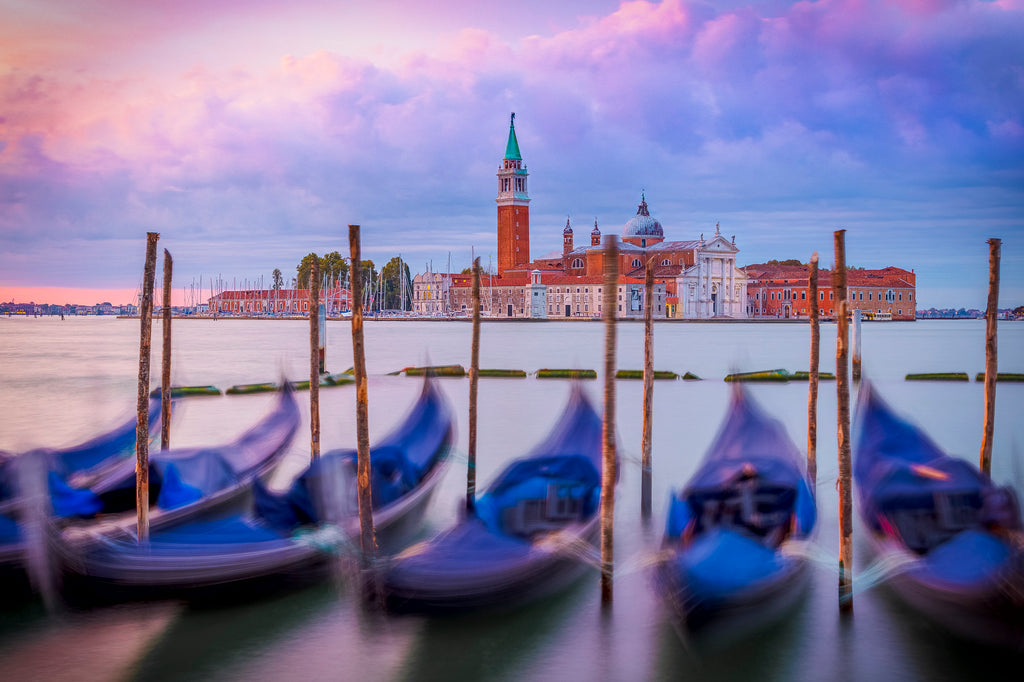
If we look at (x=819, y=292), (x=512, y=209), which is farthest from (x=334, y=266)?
(x=819, y=292)

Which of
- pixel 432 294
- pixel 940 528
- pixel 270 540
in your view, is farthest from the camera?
pixel 432 294

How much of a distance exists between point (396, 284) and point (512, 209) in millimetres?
19148

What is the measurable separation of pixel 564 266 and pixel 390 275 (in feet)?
58.2

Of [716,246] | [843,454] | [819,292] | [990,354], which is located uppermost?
[716,246]

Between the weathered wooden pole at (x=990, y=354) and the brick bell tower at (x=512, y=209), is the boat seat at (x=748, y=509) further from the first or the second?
the brick bell tower at (x=512, y=209)

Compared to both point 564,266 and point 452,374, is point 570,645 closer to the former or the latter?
point 452,374

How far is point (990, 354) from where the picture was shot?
748 cm

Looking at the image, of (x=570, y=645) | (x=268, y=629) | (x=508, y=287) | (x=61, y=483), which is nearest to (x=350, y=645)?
(x=268, y=629)

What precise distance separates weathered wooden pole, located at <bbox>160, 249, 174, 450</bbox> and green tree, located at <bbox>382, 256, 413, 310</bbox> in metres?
75.2

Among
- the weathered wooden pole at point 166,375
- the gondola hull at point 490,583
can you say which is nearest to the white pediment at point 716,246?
the weathered wooden pole at point 166,375

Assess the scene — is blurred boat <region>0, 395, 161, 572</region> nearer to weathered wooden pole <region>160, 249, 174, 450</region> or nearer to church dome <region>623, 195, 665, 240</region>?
weathered wooden pole <region>160, 249, 174, 450</region>

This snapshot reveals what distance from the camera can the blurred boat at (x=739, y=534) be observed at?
455 centimetres

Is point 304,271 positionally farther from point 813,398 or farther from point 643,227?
point 813,398

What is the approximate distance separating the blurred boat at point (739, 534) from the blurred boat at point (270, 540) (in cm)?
198
